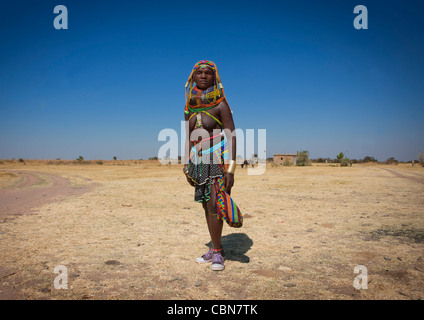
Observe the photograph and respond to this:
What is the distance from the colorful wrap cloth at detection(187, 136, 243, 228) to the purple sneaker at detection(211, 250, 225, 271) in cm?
43

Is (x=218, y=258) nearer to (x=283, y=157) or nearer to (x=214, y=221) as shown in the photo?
(x=214, y=221)

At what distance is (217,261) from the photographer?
10.5ft

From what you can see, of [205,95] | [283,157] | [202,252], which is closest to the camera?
[205,95]

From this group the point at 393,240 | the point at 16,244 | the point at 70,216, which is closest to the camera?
the point at 16,244

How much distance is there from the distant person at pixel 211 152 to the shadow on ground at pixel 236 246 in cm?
31

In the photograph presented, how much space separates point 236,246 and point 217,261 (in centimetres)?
93

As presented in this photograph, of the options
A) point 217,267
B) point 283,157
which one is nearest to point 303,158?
point 283,157

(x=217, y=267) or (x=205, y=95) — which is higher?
(x=205, y=95)
